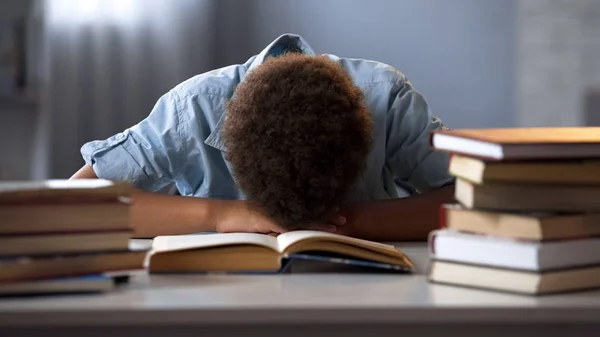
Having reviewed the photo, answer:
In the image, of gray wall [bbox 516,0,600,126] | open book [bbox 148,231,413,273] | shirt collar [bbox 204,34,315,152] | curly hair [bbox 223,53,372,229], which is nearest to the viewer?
open book [bbox 148,231,413,273]

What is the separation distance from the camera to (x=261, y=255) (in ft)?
3.41

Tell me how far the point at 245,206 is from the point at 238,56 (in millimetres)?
2106

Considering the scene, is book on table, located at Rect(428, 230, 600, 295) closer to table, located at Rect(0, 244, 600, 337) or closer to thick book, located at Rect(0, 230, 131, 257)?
table, located at Rect(0, 244, 600, 337)

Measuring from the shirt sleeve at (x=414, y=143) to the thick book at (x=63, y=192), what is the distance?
0.74 m

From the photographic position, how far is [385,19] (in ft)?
11.6

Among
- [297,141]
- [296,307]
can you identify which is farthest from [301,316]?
[297,141]

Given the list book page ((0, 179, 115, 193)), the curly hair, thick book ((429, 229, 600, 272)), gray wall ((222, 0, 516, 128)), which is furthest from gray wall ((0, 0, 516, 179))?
thick book ((429, 229, 600, 272))

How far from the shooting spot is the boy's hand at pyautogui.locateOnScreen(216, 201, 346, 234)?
4.33 feet

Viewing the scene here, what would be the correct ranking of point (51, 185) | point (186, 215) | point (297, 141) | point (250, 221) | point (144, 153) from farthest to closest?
point (144, 153)
point (186, 215)
point (250, 221)
point (297, 141)
point (51, 185)

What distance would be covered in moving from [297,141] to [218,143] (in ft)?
1.22

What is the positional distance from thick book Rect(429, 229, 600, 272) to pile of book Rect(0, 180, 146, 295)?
34cm

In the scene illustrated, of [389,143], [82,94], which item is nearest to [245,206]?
[389,143]

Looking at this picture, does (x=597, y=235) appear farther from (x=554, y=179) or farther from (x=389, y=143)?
(x=389, y=143)

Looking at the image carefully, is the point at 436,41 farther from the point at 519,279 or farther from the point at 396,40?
the point at 519,279
